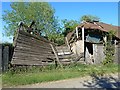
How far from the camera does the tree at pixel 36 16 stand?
111ft

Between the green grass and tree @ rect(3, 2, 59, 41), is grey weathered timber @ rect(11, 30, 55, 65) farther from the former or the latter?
tree @ rect(3, 2, 59, 41)

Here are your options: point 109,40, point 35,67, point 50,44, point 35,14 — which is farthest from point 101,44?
point 35,14

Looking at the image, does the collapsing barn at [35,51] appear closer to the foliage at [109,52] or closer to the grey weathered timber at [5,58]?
the grey weathered timber at [5,58]

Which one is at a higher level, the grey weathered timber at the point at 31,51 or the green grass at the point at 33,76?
the grey weathered timber at the point at 31,51

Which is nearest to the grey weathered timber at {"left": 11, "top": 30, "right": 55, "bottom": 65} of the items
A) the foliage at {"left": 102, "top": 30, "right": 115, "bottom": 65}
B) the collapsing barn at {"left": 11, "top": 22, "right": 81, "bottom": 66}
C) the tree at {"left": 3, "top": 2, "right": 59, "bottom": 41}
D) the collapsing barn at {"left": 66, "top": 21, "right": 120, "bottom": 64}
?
the collapsing barn at {"left": 11, "top": 22, "right": 81, "bottom": 66}

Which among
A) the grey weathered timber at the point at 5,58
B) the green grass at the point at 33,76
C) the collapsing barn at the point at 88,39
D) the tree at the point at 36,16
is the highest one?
the tree at the point at 36,16

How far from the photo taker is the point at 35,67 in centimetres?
1586

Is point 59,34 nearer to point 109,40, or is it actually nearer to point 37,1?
point 37,1

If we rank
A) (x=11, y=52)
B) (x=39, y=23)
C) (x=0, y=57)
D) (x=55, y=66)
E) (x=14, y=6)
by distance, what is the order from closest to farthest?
(x=0, y=57) → (x=11, y=52) → (x=55, y=66) → (x=39, y=23) → (x=14, y=6)

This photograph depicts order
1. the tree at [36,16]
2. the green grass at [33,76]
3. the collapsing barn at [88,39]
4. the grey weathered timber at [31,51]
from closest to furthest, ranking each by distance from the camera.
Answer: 1. the green grass at [33,76]
2. the grey weathered timber at [31,51]
3. the collapsing barn at [88,39]
4. the tree at [36,16]

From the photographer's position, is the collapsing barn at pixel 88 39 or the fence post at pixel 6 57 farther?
the collapsing barn at pixel 88 39

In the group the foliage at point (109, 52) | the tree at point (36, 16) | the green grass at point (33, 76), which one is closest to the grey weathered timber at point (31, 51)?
the green grass at point (33, 76)

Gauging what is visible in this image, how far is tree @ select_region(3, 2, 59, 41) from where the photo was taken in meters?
33.8

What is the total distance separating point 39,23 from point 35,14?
66.0 inches
